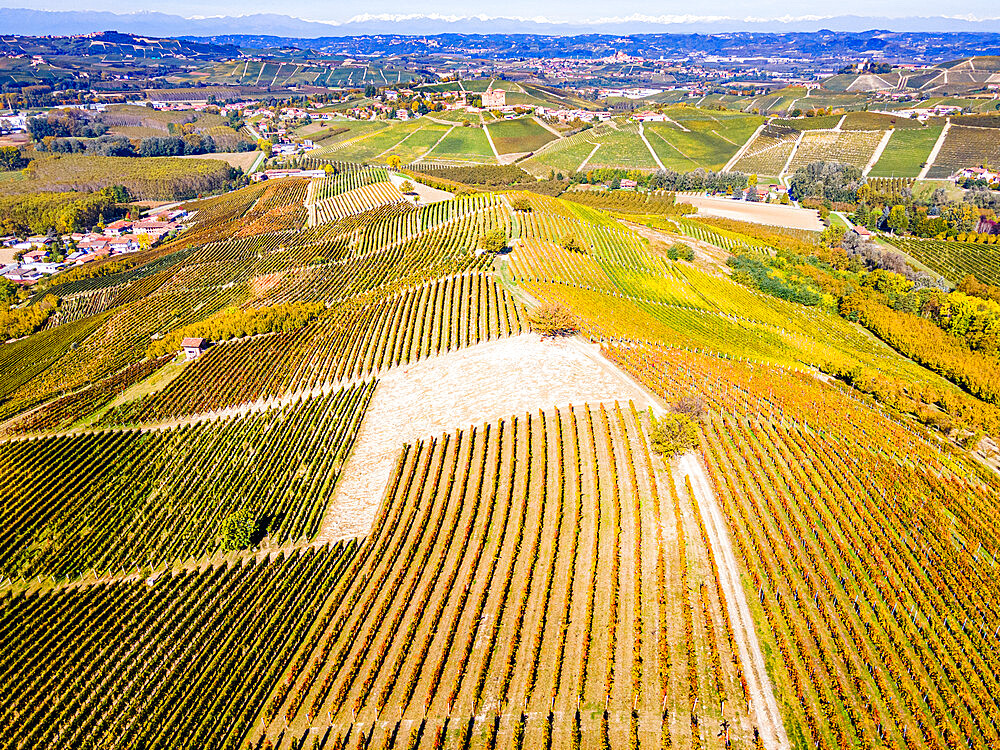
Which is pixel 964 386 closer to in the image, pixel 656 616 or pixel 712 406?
pixel 712 406

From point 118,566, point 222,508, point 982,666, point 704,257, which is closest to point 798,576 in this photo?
point 982,666

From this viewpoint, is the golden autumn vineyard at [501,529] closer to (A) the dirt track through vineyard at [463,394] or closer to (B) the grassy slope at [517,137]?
(A) the dirt track through vineyard at [463,394]

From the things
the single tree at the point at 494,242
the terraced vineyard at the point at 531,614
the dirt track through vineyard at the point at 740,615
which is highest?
the single tree at the point at 494,242

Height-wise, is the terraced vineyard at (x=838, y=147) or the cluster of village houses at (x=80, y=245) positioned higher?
the terraced vineyard at (x=838, y=147)

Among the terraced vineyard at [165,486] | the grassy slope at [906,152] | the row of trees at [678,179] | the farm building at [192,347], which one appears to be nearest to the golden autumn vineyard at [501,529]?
the terraced vineyard at [165,486]

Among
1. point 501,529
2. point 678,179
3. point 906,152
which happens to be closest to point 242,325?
point 501,529

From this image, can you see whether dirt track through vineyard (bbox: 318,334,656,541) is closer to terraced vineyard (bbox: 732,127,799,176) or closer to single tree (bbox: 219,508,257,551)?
single tree (bbox: 219,508,257,551)

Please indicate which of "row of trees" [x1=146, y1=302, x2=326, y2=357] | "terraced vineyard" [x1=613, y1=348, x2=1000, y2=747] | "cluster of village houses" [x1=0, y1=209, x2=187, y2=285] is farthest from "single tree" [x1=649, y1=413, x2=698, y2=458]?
Answer: "cluster of village houses" [x1=0, y1=209, x2=187, y2=285]
